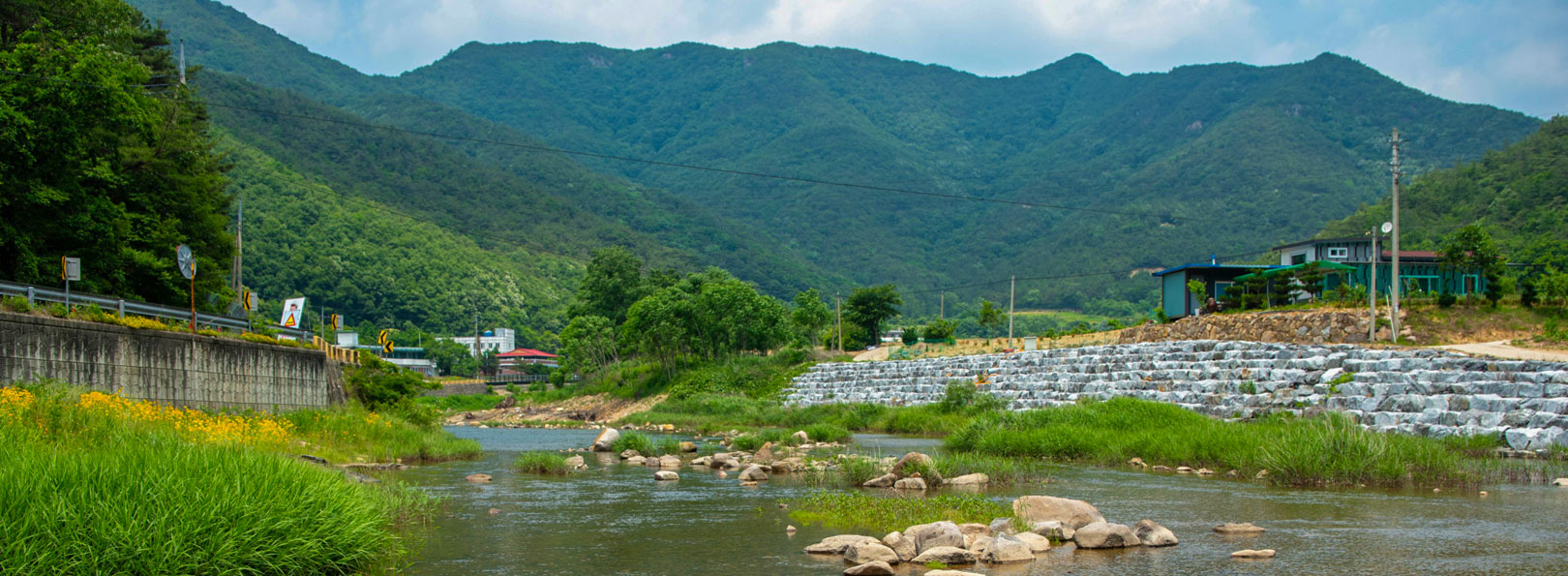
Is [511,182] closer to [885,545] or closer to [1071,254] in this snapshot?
[1071,254]

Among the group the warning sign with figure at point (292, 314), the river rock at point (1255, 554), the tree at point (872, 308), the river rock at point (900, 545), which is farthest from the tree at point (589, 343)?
the river rock at point (1255, 554)

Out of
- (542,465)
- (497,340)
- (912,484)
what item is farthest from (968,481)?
(497,340)

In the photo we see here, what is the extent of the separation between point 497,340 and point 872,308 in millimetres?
63112

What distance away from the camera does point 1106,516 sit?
39.8ft

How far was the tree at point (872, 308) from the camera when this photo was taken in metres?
74.2

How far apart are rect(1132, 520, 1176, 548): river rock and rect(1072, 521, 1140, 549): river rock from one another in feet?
0.30

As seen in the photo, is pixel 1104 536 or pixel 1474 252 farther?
pixel 1474 252

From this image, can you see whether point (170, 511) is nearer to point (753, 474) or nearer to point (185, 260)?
point (753, 474)

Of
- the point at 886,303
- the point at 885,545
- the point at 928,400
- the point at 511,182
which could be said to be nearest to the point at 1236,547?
the point at 885,545

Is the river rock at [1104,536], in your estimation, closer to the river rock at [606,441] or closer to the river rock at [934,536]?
the river rock at [934,536]

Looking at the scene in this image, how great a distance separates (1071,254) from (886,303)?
64922 mm

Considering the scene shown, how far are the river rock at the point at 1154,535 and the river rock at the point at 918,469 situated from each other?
5159mm

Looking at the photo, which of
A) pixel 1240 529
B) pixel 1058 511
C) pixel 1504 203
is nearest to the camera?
pixel 1240 529

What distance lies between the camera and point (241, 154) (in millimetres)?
90875
